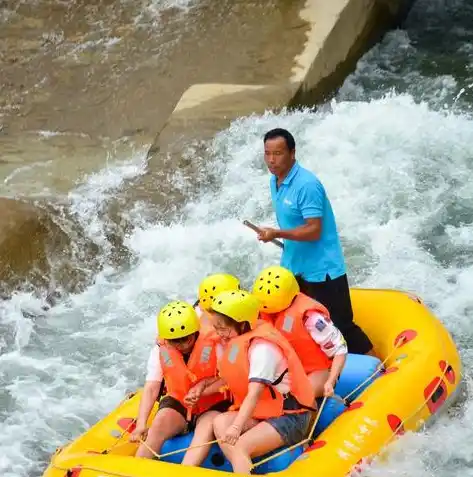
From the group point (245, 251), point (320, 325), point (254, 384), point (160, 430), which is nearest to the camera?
point (254, 384)

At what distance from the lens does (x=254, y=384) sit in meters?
4.30

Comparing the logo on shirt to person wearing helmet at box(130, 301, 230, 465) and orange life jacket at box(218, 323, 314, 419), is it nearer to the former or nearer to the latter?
orange life jacket at box(218, 323, 314, 419)

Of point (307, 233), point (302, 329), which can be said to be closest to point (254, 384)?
point (302, 329)

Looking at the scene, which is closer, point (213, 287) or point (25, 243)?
point (213, 287)

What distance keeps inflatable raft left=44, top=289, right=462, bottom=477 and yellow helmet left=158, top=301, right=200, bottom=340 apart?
0.49 metres

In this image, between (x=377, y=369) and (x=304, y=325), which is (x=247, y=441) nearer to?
(x=304, y=325)

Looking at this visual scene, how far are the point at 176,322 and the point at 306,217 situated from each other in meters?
0.84

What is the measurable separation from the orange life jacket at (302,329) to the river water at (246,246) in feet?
1.75

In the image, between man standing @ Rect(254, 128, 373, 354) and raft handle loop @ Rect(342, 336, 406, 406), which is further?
raft handle loop @ Rect(342, 336, 406, 406)

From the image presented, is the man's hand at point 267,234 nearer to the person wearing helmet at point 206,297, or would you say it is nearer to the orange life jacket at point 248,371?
the person wearing helmet at point 206,297

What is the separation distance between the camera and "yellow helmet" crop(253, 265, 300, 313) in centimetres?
469

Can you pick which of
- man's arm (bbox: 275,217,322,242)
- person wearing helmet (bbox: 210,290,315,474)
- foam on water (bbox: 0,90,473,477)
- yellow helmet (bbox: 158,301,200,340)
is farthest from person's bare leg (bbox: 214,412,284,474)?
man's arm (bbox: 275,217,322,242)

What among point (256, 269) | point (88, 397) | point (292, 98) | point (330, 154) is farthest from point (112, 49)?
point (88, 397)

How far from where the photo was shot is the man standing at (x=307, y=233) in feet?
15.7
